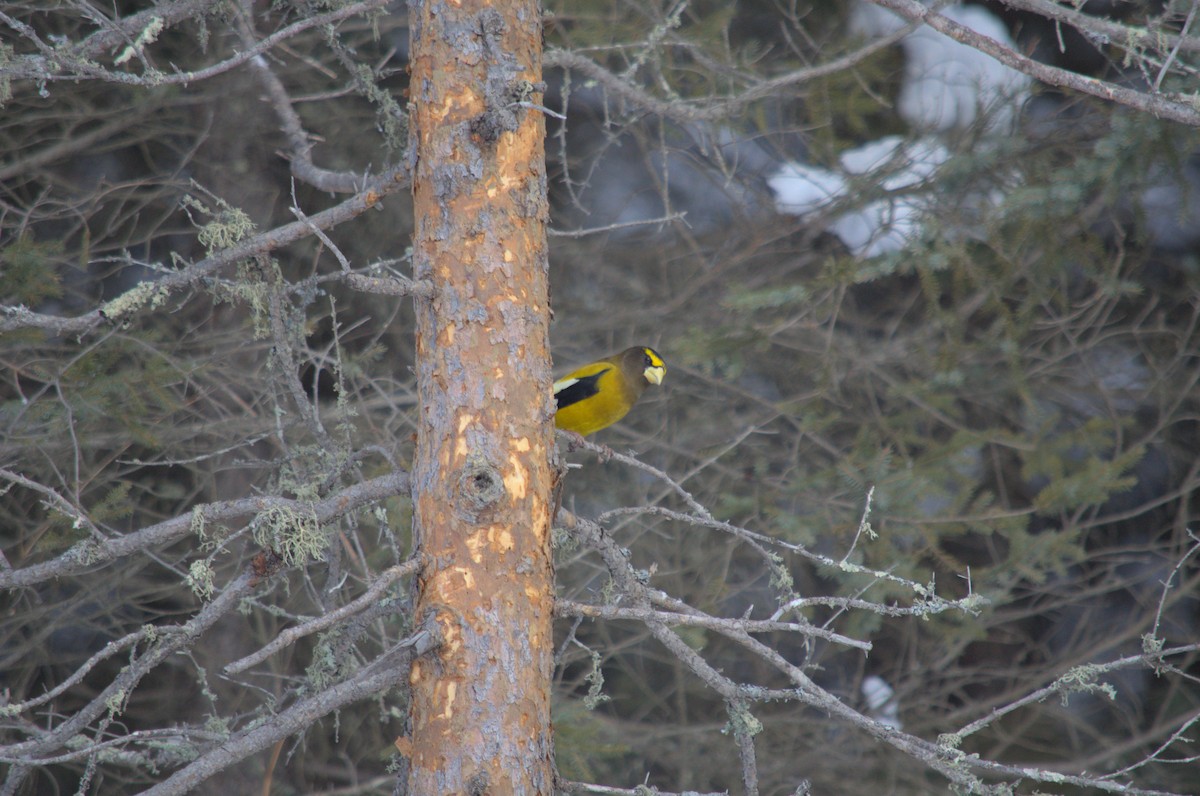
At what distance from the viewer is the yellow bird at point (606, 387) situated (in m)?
5.99

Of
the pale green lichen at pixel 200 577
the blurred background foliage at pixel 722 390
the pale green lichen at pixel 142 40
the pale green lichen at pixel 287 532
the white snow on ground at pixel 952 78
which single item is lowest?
the blurred background foliage at pixel 722 390

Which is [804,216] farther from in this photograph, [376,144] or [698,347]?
[376,144]

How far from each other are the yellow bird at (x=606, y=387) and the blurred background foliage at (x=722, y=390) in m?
0.30

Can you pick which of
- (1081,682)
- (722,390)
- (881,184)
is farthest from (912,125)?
(1081,682)

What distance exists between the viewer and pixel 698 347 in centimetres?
605

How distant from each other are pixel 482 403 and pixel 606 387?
2861mm

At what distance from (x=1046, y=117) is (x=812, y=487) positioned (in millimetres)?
2481

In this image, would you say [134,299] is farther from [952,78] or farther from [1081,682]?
[952,78]

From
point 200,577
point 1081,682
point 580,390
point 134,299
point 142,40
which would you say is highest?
point 142,40

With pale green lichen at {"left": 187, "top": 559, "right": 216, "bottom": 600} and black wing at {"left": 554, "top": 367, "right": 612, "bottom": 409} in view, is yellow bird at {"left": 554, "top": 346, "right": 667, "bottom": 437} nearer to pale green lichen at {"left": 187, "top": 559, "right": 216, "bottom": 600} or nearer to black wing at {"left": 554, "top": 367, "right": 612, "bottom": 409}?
black wing at {"left": 554, "top": 367, "right": 612, "bottom": 409}

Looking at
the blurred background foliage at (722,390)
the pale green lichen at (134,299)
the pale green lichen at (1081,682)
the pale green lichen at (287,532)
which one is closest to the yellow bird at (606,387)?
the blurred background foliage at (722,390)

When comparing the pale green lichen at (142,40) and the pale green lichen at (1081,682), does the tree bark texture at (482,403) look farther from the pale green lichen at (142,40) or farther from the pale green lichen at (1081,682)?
the pale green lichen at (1081,682)

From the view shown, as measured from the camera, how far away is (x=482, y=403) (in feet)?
10.3

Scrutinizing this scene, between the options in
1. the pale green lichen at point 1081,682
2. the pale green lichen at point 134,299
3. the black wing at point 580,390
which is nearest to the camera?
the pale green lichen at point 1081,682
